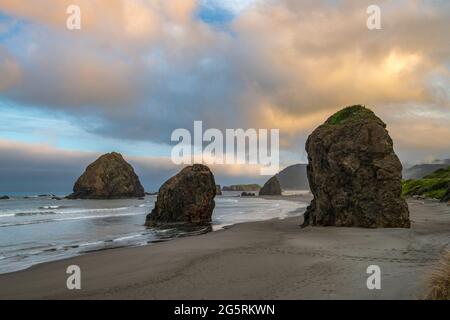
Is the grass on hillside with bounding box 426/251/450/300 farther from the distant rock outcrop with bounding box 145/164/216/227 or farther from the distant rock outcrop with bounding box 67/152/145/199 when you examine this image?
the distant rock outcrop with bounding box 67/152/145/199

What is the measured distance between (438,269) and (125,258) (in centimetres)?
1208

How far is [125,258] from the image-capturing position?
16766 millimetres

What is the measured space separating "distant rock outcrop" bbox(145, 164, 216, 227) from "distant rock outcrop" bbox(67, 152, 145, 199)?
93418 mm

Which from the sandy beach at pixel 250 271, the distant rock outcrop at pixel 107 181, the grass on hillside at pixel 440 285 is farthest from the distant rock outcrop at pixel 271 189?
the grass on hillside at pixel 440 285

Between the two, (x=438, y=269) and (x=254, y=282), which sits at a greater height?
(x=438, y=269)

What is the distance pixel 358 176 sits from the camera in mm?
24266

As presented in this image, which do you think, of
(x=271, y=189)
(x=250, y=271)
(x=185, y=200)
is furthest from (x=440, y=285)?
(x=271, y=189)

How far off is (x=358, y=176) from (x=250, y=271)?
14.1m

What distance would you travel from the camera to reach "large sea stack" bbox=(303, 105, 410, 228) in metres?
23.5

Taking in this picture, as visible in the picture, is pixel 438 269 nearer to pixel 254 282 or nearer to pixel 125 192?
pixel 254 282

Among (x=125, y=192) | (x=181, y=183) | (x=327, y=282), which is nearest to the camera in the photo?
(x=327, y=282)

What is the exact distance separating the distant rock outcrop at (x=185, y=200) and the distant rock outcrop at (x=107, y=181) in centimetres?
9342
